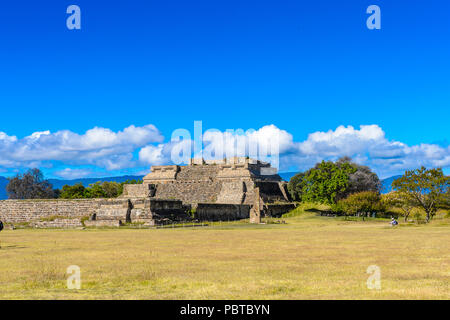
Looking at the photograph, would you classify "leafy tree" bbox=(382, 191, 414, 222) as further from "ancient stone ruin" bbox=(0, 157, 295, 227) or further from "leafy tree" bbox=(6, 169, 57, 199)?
"leafy tree" bbox=(6, 169, 57, 199)

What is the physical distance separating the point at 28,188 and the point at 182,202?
44.1 m

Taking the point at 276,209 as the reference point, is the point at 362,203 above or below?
above

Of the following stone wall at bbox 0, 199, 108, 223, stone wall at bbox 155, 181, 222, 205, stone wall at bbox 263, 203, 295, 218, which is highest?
stone wall at bbox 155, 181, 222, 205

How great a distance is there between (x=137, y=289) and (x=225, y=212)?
5044cm

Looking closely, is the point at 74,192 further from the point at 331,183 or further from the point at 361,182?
the point at 361,182

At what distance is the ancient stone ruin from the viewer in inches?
1986

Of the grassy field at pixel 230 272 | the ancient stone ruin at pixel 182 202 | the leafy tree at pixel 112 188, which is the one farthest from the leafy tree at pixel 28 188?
the grassy field at pixel 230 272

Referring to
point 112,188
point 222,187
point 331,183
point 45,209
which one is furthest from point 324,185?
point 112,188

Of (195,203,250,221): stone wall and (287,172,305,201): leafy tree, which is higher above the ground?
(287,172,305,201): leafy tree

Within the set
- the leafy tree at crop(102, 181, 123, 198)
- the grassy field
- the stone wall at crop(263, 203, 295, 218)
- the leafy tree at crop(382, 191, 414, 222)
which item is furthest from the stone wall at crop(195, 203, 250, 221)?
the leafy tree at crop(102, 181, 123, 198)

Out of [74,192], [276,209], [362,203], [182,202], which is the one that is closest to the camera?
[362,203]

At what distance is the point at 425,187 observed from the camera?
175ft

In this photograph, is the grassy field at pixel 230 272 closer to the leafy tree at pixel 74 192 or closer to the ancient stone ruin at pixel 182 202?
the ancient stone ruin at pixel 182 202
